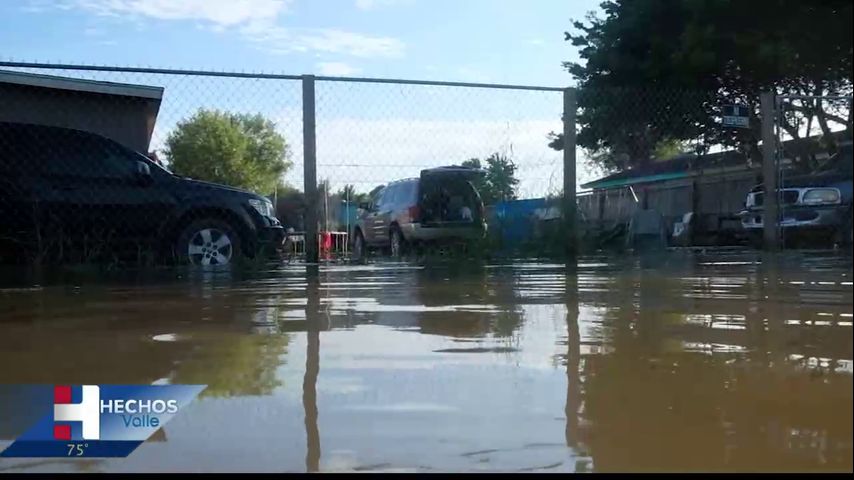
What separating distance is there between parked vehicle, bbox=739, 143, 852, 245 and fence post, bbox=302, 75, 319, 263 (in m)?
4.25

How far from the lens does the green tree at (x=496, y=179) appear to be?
8898mm

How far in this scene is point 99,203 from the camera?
716 centimetres

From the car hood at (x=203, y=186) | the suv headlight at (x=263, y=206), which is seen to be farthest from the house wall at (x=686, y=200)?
the car hood at (x=203, y=186)

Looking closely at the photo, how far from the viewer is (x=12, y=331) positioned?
11.1 feet

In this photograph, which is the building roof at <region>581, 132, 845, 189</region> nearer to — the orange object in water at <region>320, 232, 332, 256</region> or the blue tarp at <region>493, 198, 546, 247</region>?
the blue tarp at <region>493, 198, 546, 247</region>

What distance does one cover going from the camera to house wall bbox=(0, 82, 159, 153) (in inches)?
301

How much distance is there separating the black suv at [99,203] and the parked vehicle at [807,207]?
16.2ft

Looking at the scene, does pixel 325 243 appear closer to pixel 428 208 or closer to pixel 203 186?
pixel 203 186

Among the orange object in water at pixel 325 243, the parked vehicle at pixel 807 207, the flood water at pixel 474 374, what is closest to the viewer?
the parked vehicle at pixel 807 207

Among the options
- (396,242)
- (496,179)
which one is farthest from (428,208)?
(496,179)

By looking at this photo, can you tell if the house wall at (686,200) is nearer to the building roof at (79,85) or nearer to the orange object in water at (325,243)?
the orange object in water at (325,243)
